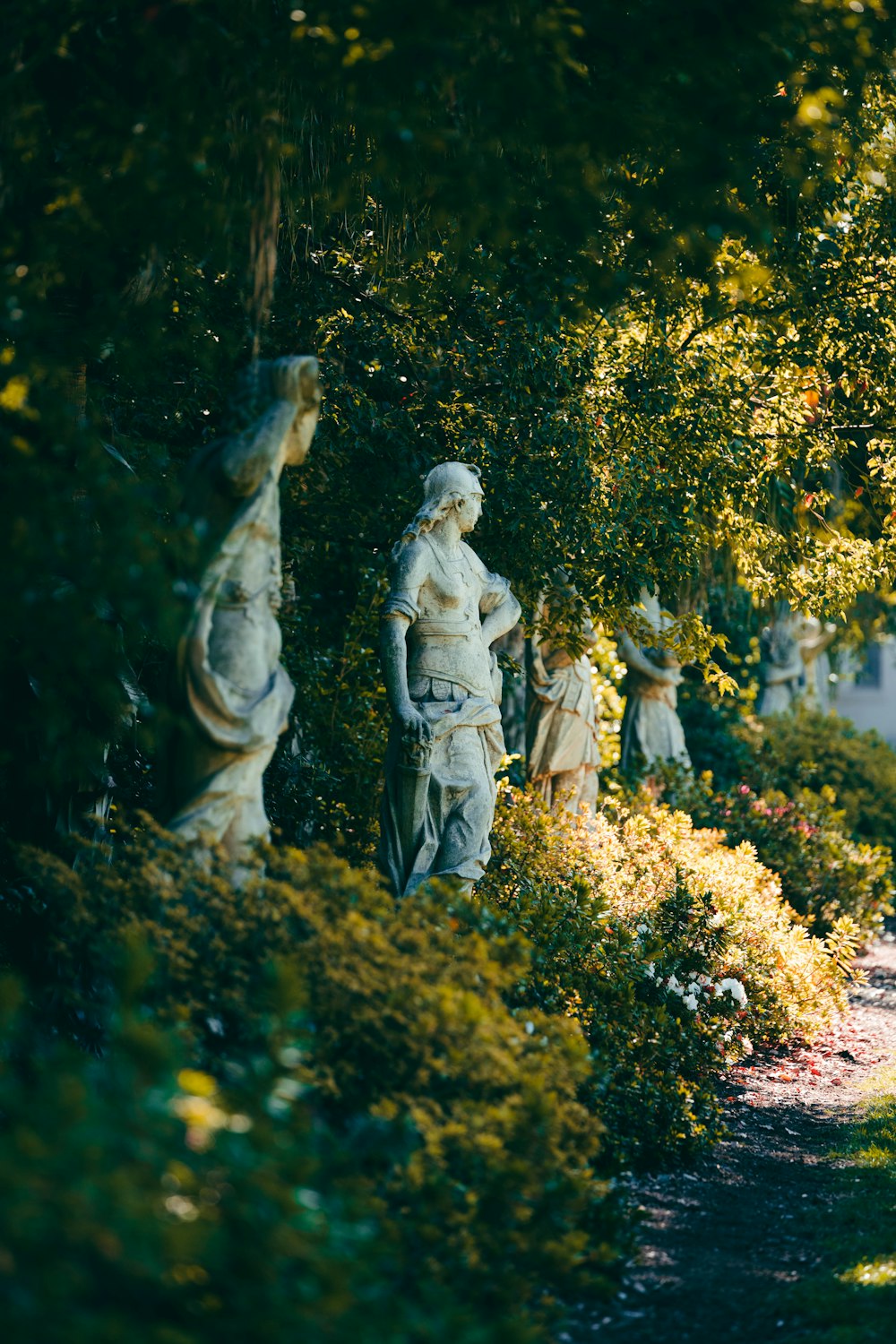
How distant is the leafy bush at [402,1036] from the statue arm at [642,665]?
1006cm

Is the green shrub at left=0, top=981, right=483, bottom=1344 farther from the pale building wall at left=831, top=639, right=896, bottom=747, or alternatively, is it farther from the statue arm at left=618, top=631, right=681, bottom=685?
the pale building wall at left=831, top=639, right=896, bottom=747

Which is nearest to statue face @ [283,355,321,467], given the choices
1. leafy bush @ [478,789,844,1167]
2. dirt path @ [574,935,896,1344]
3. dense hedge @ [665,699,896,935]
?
leafy bush @ [478,789,844,1167]

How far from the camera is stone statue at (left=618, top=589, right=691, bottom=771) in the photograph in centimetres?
1543

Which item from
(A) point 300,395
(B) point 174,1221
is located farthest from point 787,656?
(B) point 174,1221

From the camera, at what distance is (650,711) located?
619 inches

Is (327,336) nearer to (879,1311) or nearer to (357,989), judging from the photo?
(357,989)

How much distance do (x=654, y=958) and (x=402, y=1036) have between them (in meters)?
3.84

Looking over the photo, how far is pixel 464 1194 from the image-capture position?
453 centimetres

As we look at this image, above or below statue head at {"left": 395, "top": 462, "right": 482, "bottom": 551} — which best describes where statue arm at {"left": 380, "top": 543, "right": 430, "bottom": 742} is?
below

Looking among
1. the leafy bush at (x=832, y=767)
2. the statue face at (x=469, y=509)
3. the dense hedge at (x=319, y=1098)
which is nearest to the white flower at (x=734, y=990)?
the dense hedge at (x=319, y=1098)

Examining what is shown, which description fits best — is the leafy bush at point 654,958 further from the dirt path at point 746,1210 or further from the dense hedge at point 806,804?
the dense hedge at point 806,804

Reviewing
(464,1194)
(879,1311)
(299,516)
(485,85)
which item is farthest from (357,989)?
(299,516)

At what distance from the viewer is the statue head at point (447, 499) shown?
24.5 ft

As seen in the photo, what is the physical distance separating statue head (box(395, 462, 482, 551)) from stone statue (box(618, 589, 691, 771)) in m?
8.00
